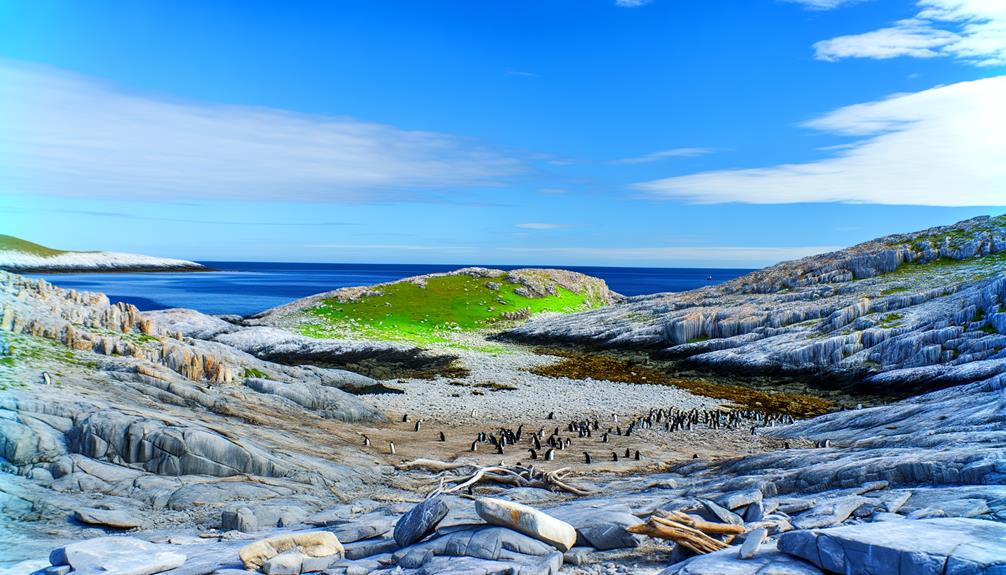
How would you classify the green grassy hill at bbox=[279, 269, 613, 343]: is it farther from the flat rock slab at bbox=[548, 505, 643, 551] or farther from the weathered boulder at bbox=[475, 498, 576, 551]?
the weathered boulder at bbox=[475, 498, 576, 551]

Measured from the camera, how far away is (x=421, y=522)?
13.6 m

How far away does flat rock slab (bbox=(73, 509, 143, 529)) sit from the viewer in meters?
16.9

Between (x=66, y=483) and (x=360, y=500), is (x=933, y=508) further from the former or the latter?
(x=66, y=483)

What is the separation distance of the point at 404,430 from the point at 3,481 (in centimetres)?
2100

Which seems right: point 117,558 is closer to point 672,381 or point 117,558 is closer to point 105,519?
point 105,519

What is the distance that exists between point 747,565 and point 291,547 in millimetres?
9472

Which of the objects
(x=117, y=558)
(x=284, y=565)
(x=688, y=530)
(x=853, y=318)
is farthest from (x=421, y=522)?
(x=853, y=318)

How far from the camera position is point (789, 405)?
47.4m

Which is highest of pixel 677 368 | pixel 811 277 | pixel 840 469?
pixel 811 277

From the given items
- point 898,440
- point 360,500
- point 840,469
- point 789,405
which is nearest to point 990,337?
point 789,405

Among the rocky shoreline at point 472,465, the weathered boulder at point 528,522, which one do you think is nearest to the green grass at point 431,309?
the rocky shoreline at point 472,465

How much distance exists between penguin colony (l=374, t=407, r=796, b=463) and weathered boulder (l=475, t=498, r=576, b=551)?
54.7ft

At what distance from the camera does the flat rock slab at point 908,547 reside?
923 centimetres

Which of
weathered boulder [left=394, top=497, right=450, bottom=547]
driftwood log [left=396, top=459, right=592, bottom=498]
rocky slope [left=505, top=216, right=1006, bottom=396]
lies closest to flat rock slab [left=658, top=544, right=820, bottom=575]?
weathered boulder [left=394, top=497, right=450, bottom=547]
